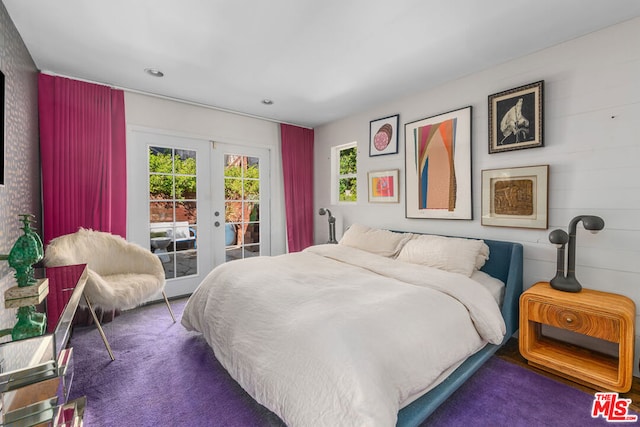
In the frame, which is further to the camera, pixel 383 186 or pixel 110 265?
pixel 383 186

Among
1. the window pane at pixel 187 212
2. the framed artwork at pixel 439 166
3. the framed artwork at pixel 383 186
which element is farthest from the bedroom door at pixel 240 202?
the framed artwork at pixel 439 166

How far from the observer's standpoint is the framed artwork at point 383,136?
3.33m

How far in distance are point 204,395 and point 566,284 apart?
8.28 ft

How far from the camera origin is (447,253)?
7.88ft

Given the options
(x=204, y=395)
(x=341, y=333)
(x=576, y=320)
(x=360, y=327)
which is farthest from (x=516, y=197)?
(x=204, y=395)

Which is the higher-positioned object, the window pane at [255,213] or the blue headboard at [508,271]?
the window pane at [255,213]

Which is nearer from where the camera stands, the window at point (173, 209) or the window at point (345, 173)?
the window at point (173, 209)

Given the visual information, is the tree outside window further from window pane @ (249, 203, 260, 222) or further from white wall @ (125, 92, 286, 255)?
window pane @ (249, 203, 260, 222)

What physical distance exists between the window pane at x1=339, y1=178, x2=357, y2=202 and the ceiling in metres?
1.38

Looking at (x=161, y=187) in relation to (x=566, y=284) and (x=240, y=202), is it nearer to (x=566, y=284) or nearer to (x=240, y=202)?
(x=240, y=202)

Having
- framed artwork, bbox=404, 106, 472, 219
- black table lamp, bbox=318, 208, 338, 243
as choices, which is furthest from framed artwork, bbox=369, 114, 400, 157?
black table lamp, bbox=318, 208, 338, 243

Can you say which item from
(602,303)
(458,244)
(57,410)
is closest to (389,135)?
(458,244)

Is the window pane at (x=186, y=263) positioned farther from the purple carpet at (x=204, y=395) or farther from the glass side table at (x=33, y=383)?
the glass side table at (x=33, y=383)

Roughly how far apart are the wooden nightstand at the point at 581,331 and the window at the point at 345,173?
2.39 m
